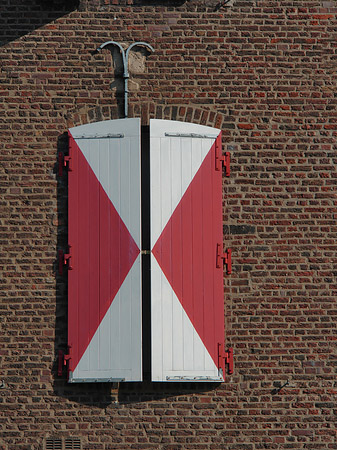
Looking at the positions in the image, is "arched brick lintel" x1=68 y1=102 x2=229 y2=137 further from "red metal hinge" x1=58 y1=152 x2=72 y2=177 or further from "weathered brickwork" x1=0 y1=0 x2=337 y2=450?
"red metal hinge" x1=58 y1=152 x2=72 y2=177

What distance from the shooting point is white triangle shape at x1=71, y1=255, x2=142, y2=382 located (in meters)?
6.59

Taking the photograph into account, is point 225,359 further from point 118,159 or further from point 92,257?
point 118,159

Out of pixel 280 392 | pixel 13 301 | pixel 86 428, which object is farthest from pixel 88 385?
pixel 280 392

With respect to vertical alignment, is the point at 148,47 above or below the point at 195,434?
above

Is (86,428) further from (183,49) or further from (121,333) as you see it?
(183,49)

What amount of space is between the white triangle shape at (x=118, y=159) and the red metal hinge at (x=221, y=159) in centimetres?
→ 85

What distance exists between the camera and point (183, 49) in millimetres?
7035

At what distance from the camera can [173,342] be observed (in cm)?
660

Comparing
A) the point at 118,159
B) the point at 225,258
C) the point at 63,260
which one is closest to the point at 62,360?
the point at 63,260

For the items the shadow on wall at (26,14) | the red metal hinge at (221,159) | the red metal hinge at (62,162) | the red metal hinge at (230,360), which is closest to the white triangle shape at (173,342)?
the red metal hinge at (230,360)

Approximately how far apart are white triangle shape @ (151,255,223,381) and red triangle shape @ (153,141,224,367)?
0.06m

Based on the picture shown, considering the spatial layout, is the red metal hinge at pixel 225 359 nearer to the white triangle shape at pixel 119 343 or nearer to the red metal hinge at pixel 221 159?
the white triangle shape at pixel 119 343

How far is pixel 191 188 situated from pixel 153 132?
0.73m

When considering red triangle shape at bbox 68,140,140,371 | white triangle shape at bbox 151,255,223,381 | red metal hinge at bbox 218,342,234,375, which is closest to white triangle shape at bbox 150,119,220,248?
red triangle shape at bbox 68,140,140,371
